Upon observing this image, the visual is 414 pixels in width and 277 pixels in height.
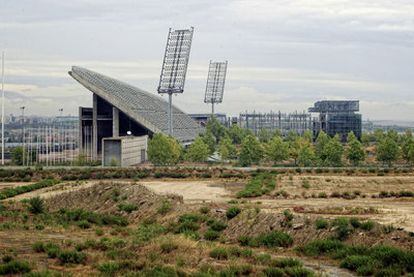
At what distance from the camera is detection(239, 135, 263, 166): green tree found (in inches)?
2813

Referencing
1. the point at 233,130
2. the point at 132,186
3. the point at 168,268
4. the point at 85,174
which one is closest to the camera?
the point at 168,268

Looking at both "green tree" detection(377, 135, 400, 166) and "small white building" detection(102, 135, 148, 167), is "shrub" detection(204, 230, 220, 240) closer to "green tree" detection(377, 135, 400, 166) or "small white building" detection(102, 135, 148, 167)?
"small white building" detection(102, 135, 148, 167)

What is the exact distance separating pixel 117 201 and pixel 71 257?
15453 mm

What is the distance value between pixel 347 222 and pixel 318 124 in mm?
108822

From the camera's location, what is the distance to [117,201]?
3231 cm

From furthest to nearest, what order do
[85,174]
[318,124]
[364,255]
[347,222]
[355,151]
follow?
[318,124] → [355,151] → [85,174] → [347,222] → [364,255]

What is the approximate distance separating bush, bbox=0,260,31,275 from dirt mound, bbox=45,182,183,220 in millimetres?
13487

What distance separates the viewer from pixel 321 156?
232ft

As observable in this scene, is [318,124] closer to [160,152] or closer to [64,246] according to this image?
[160,152]

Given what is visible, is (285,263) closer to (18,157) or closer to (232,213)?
(232,213)

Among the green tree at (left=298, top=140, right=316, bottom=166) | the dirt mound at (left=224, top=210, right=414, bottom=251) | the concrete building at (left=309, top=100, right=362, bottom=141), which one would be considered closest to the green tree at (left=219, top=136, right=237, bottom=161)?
the green tree at (left=298, top=140, right=316, bottom=166)

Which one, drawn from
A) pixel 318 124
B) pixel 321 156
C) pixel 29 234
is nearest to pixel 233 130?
pixel 318 124

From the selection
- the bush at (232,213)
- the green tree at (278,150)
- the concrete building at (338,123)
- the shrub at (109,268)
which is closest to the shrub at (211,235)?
the bush at (232,213)

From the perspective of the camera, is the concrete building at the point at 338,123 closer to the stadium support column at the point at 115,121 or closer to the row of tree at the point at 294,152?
the row of tree at the point at 294,152
